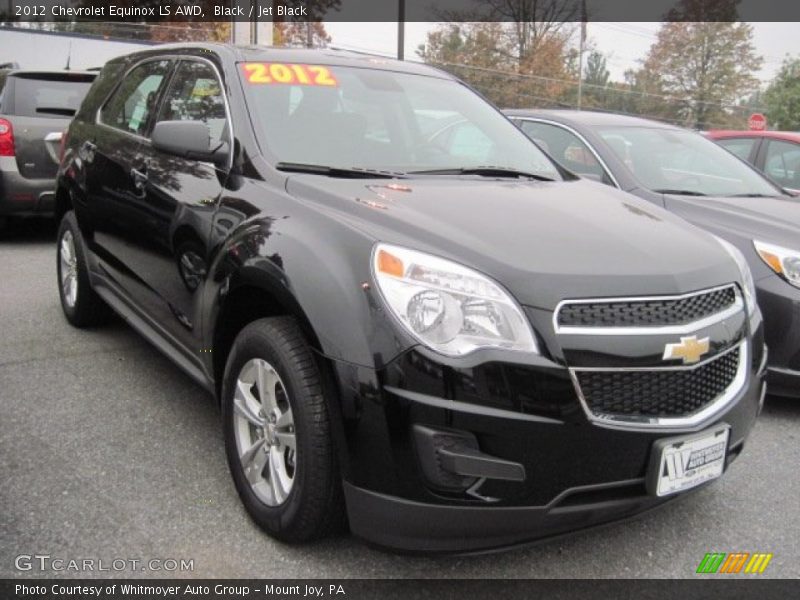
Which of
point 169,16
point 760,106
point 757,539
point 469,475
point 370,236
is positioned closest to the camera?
point 469,475

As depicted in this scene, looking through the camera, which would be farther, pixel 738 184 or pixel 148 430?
pixel 738 184

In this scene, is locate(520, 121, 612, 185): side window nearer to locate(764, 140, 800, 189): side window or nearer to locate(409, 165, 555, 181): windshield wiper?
locate(409, 165, 555, 181): windshield wiper

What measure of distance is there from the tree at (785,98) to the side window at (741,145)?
28.3m

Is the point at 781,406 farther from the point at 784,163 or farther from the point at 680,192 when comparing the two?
the point at 784,163

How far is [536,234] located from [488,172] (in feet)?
2.82

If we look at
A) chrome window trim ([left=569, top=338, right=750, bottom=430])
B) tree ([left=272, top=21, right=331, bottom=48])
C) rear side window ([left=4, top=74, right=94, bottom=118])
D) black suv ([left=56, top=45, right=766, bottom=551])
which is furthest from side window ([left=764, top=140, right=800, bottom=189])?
tree ([left=272, top=21, right=331, bottom=48])

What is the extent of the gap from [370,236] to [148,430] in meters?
1.70

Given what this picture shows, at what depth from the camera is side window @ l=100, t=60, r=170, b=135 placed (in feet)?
12.5

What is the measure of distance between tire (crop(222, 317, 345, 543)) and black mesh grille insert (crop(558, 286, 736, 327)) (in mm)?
781

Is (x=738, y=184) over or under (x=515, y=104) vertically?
under

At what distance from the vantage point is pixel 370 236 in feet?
7.47

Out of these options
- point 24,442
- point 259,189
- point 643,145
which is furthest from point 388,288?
point 643,145

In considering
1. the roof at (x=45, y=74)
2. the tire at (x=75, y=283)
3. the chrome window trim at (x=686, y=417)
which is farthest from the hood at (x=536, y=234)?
the roof at (x=45, y=74)

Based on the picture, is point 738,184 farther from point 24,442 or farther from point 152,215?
point 24,442
